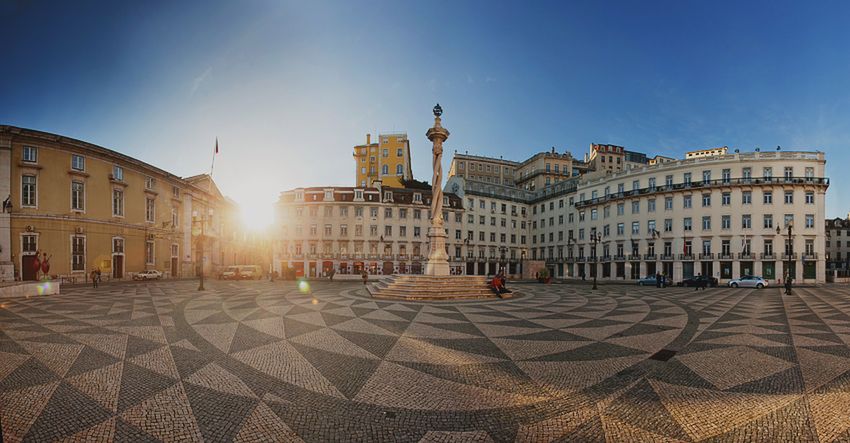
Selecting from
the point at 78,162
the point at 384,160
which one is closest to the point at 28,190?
the point at 78,162

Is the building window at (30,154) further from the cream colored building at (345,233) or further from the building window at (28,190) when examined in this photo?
the cream colored building at (345,233)

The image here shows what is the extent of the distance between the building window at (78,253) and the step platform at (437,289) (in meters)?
28.5

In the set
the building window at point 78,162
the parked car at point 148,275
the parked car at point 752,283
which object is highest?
the building window at point 78,162

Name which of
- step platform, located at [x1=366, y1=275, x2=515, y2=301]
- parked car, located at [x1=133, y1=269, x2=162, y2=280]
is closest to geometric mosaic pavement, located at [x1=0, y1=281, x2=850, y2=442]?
step platform, located at [x1=366, y1=275, x2=515, y2=301]

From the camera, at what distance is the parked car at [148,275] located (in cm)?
3344

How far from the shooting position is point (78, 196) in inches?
1169

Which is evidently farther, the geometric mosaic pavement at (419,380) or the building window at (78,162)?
the building window at (78,162)

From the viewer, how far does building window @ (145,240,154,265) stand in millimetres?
36031

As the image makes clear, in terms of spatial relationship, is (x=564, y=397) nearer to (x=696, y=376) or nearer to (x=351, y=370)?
(x=696, y=376)

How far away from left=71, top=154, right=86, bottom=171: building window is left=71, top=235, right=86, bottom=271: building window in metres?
5.99

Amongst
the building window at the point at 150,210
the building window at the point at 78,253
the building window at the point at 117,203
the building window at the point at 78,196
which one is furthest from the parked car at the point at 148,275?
the building window at the point at 78,196

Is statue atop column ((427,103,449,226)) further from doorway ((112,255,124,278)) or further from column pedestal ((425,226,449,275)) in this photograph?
doorway ((112,255,124,278))

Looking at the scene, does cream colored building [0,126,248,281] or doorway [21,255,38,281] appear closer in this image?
cream colored building [0,126,248,281]

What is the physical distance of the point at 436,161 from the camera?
2355 cm
